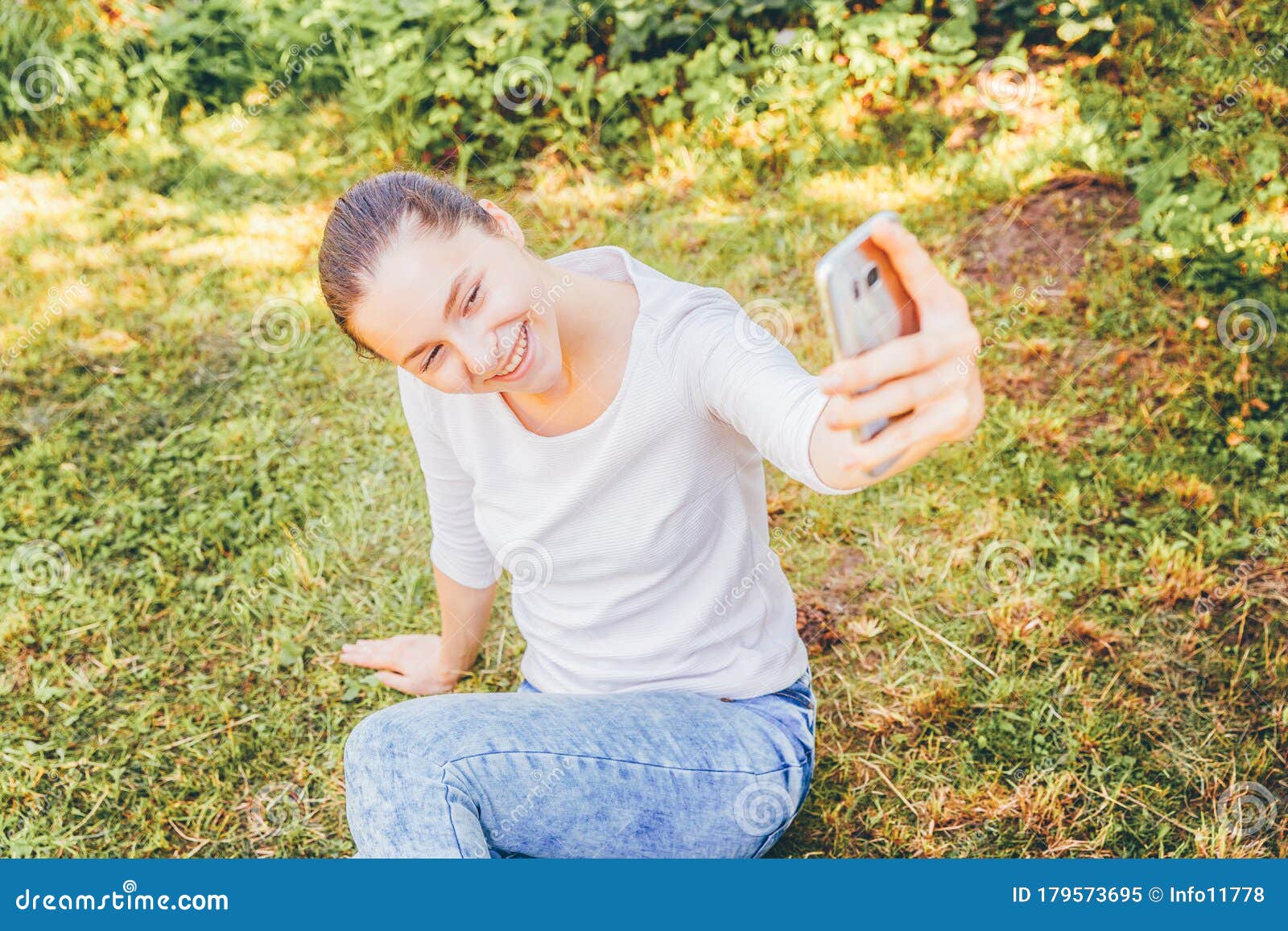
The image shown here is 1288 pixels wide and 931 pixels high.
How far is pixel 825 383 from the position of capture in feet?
3.85

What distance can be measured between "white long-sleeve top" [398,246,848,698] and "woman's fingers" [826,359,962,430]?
390mm

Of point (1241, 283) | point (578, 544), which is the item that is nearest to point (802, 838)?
point (578, 544)

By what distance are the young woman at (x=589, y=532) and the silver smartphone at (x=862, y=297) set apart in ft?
0.83

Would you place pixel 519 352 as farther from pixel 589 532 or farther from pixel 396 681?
pixel 396 681

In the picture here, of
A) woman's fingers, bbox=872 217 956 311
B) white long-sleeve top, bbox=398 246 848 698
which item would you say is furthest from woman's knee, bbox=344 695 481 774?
woman's fingers, bbox=872 217 956 311

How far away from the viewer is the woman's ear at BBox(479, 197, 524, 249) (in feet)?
6.03

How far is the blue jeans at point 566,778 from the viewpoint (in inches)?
70.7

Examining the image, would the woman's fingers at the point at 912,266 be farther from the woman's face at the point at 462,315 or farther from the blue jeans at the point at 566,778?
the blue jeans at the point at 566,778

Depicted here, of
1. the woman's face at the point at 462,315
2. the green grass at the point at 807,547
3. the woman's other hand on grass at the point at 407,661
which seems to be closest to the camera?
the woman's face at the point at 462,315

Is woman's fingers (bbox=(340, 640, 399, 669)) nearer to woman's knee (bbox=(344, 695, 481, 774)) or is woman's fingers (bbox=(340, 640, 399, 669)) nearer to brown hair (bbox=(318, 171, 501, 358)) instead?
woman's knee (bbox=(344, 695, 481, 774))

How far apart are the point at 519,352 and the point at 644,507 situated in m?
0.36

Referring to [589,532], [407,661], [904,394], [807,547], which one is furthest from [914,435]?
[407,661]

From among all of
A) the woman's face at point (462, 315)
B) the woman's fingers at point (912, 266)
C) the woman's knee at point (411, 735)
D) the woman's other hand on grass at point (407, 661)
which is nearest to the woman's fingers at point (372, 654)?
the woman's other hand on grass at point (407, 661)

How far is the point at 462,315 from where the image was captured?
1.69m
